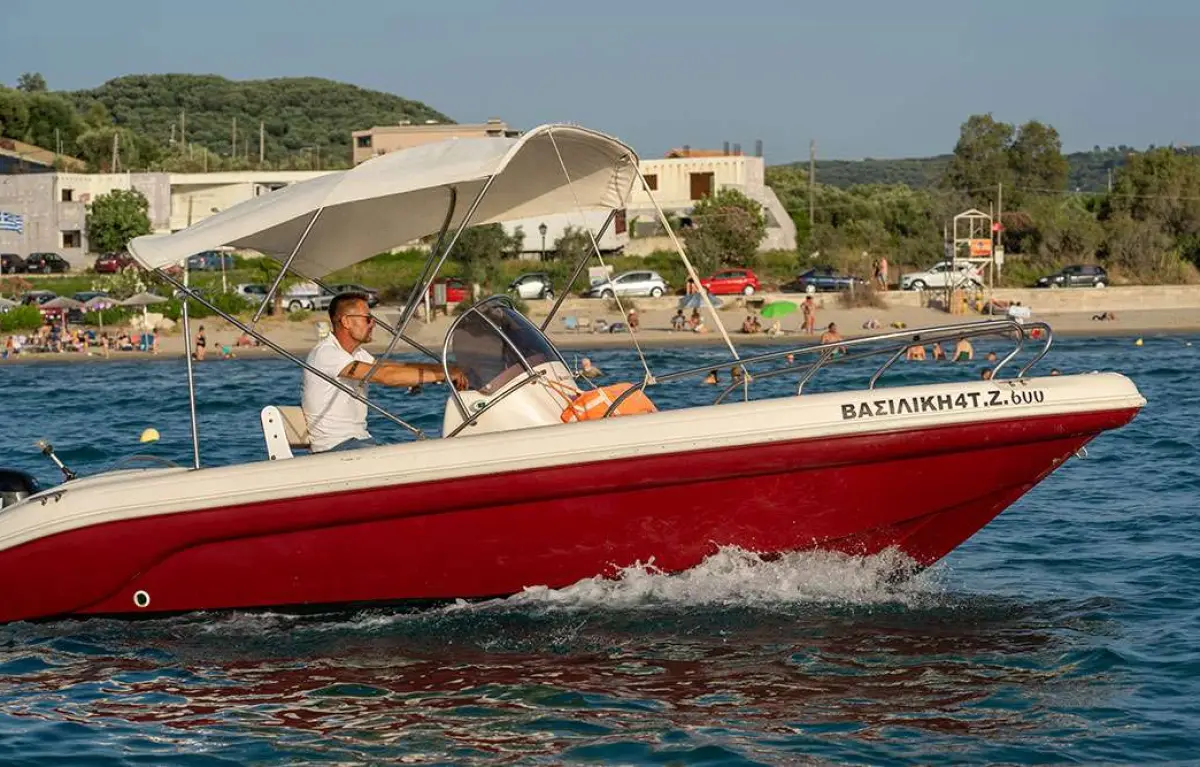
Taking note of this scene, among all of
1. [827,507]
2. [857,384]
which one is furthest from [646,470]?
[857,384]

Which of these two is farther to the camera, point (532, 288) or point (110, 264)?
point (110, 264)

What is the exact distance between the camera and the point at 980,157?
82.8 metres

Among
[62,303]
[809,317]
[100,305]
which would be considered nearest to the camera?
[809,317]

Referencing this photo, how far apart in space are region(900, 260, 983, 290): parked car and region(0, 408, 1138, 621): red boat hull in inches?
1602

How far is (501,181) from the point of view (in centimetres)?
1007

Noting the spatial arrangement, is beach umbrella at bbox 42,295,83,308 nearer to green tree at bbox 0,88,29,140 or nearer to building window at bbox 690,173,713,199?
building window at bbox 690,173,713,199

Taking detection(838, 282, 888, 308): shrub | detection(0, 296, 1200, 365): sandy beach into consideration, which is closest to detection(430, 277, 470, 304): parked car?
detection(0, 296, 1200, 365): sandy beach

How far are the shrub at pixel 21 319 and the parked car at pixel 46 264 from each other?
20.7 meters

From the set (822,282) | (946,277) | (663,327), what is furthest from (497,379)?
(822,282)

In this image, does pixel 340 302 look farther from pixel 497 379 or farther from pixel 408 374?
pixel 497 379

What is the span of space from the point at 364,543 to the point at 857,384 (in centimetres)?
2090

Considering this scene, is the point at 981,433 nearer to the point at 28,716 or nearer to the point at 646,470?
the point at 646,470

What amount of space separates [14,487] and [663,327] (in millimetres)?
35385

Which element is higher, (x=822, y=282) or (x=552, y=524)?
(x=822, y=282)
